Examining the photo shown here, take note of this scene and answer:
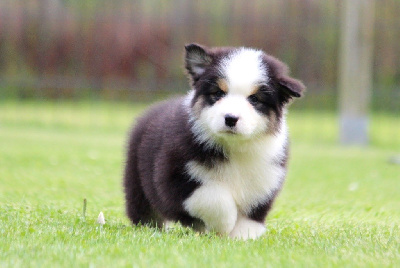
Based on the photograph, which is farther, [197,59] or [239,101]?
[197,59]

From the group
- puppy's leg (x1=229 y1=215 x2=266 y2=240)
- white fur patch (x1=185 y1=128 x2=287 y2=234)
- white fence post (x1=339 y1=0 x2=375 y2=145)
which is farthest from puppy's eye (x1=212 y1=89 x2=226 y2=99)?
white fence post (x1=339 y1=0 x2=375 y2=145)

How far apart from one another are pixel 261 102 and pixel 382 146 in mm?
7747

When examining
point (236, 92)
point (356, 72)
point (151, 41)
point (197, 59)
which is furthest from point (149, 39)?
point (236, 92)

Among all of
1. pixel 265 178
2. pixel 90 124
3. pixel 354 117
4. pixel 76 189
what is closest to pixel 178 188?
pixel 265 178

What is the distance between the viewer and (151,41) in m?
16.4

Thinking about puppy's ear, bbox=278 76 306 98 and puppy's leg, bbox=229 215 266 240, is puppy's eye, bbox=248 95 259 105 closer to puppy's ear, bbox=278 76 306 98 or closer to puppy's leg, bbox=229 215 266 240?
puppy's ear, bbox=278 76 306 98

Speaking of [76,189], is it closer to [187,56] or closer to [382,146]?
[187,56]

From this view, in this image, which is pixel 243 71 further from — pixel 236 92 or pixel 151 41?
pixel 151 41

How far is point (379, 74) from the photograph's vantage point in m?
16.0

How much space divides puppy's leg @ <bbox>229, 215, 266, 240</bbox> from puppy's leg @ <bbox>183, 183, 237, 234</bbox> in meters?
0.09

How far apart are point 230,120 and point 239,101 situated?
14cm

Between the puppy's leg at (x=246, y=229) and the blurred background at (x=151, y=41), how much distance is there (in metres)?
9.98

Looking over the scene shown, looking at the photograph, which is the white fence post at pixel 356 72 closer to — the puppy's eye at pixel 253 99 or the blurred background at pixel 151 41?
the blurred background at pixel 151 41

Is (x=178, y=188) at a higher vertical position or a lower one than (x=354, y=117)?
higher
